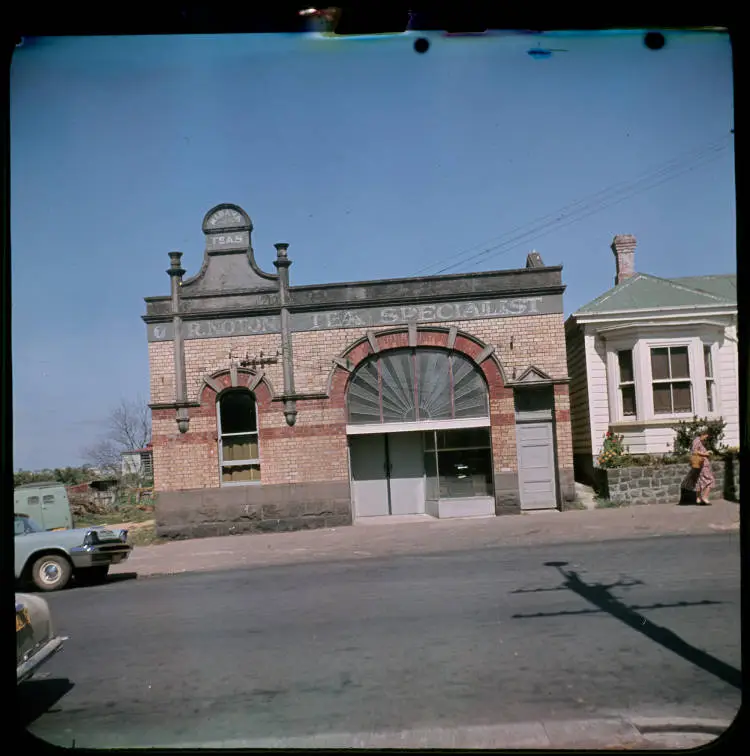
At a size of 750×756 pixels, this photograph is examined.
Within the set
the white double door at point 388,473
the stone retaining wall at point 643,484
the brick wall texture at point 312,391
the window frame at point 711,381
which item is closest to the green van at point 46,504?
the brick wall texture at point 312,391

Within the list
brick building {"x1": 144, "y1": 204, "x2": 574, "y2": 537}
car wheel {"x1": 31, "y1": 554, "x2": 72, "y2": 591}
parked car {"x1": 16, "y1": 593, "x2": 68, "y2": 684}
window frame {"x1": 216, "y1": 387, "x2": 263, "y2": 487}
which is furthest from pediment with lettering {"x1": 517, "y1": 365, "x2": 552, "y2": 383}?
parked car {"x1": 16, "y1": 593, "x2": 68, "y2": 684}

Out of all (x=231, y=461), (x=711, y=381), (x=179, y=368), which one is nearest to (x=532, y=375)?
(x=231, y=461)

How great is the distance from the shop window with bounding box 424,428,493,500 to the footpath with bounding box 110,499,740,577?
0.70 metres

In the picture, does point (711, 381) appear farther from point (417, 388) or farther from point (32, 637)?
point (417, 388)

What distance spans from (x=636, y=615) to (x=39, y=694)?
465cm

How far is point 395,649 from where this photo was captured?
555 cm

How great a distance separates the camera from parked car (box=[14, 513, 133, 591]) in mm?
4504

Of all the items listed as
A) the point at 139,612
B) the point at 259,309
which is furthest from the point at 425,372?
the point at 139,612

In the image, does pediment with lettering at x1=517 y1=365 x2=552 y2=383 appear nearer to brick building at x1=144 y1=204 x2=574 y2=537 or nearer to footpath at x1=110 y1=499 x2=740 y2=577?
brick building at x1=144 y1=204 x2=574 y2=537

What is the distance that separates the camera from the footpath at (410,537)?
8625mm

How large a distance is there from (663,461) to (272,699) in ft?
18.0

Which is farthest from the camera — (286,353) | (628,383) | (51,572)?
(286,353)

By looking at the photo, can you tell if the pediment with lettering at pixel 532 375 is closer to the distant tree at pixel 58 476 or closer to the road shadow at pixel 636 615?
the road shadow at pixel 636 615

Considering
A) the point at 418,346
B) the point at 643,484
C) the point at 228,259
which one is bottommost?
the point at 643,484
